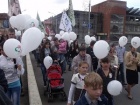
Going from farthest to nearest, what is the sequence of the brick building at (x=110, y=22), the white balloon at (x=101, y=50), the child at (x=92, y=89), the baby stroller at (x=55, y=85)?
1. the brick building at (x=110, y=22)
2. the baby stroller at (x=55, y=85)
3. the white balloon at (x=101, y=50)
4. the child at (x=92, y=89)

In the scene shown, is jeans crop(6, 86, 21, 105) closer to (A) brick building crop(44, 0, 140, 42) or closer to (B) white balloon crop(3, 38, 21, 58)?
(B) white balloon crop(3, 38, 21, 58)

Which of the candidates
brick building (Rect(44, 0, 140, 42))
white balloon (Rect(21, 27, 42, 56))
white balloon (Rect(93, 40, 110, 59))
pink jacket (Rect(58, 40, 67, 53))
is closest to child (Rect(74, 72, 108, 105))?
white balloon (Rect(21, 27, 42, 56))

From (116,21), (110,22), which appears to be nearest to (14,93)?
(110,22)

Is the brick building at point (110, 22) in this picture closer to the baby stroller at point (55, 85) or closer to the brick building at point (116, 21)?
the brick building at point (116, 21)

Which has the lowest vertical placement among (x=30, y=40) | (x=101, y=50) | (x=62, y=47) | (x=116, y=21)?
(x=62, y=47)

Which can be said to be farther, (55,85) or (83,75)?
(55,85)

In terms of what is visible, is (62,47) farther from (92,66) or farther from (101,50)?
(101,50)

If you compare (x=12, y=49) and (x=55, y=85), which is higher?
(x=12, y=49)

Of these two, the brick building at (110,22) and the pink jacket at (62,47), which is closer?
the pink jacket at (62,47)

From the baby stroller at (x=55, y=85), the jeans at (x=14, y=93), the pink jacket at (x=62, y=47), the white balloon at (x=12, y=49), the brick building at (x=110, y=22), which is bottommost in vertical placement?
the baby stroller at (x=55, y=85)

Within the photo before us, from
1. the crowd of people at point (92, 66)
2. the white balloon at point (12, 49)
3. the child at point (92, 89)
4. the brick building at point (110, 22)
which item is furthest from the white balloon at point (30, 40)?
the brick building at point (110, 22)

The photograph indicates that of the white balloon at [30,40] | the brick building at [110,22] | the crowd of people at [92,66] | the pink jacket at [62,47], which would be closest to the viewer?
the crowd of people at [92,66]

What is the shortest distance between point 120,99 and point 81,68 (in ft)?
12.1

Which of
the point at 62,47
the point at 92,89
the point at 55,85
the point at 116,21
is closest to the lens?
the point at 92,89
